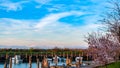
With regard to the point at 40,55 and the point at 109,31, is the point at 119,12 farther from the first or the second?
the point at 40,55

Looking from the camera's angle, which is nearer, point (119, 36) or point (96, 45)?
point (119, 36)

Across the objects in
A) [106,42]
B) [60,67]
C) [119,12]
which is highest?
[119,12]

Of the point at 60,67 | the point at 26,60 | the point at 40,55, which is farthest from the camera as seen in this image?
the point at 40,55

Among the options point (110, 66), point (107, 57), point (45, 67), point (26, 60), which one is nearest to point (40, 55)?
point (26, 60)

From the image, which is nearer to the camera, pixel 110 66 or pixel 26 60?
pixel 110 66

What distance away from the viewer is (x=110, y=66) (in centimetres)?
3706

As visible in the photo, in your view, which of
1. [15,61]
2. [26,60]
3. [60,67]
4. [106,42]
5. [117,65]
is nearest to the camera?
[106,42]

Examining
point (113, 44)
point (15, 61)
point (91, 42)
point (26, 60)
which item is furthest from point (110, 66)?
point (26, 60)

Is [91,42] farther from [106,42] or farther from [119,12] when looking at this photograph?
[119,12]

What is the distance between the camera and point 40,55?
96375mm

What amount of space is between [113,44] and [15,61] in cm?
5240

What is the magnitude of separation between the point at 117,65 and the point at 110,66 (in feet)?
2.84

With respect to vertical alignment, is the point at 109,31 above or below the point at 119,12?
below

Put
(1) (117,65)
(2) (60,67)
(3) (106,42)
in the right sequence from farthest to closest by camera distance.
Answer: (2) (60,67) < (1) (117,65) < (3) (106,42)
